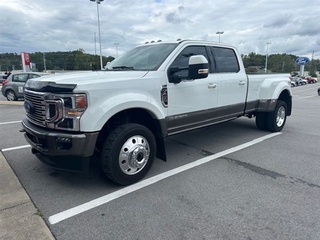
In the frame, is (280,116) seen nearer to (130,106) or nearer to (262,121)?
(262,121)

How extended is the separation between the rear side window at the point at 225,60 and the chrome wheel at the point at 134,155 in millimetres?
2223

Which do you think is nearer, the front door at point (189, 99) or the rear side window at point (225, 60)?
the front door at point (189, 99)

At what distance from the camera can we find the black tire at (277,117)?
6047 mm

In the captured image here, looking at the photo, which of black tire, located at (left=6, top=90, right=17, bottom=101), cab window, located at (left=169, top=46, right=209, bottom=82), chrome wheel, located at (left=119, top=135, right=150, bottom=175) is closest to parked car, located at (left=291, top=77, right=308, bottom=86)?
black tire, located at (left=6, top=90, right=17, bottom=101)

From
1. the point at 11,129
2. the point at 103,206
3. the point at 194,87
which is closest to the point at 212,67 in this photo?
the point at 194,87

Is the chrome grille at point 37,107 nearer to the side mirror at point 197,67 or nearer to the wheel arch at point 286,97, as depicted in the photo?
the side mirror at point 197,67

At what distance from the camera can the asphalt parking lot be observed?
246 cm

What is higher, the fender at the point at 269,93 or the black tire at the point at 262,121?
the fender at the point at 269,93

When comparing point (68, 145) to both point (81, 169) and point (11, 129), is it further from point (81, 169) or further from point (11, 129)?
point (11, 129)

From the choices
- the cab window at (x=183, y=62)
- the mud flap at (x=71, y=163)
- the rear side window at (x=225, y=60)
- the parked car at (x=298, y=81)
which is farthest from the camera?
the parked car at (x=298, y=81)

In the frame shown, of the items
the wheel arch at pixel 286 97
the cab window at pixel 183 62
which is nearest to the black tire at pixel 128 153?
the cab window at pixel 183 62

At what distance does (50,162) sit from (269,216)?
107 inches

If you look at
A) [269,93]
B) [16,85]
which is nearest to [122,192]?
[269,93]

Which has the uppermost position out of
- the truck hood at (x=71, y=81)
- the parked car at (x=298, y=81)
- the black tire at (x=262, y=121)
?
the truck hood at (x=71, y=81)
